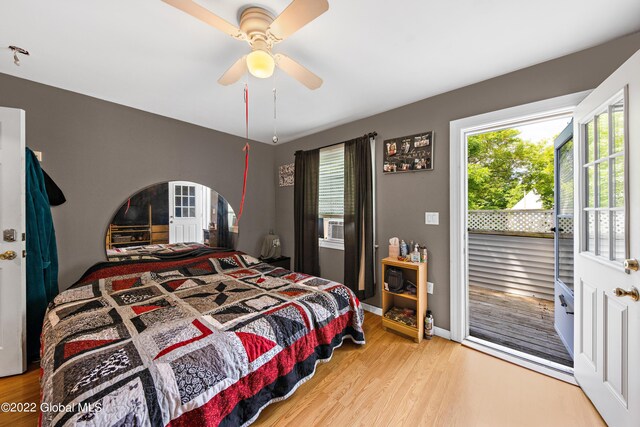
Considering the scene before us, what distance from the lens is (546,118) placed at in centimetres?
187

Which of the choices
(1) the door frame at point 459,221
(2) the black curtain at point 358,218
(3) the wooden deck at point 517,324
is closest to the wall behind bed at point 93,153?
(2) the black curtain at point 358,218

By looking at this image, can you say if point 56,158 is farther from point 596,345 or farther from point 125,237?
point 596,345

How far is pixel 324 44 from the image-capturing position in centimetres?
162

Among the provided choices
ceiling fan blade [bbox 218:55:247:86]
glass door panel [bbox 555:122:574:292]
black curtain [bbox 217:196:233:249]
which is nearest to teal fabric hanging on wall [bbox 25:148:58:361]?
black curtain [bbox 217:196:233:249]

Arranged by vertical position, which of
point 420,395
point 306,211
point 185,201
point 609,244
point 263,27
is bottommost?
point 420,395

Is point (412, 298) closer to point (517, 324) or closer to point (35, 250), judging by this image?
point (517, 324)

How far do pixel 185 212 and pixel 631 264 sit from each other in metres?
3.71

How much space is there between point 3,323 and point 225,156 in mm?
2482

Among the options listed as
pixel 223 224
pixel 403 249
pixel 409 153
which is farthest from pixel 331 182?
pixel 223 224

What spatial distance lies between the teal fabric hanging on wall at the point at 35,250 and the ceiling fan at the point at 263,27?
185 centimetres

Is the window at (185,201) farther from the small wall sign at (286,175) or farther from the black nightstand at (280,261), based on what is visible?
the small wall sign at (286,175)

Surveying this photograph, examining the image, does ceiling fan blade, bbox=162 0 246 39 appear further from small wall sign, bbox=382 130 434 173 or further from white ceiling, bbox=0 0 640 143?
small wall sign, bbox=382 130 434 173

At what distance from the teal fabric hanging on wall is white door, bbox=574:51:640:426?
3.90 m

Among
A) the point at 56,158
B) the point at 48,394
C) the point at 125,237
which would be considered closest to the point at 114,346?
the point at 48,394
